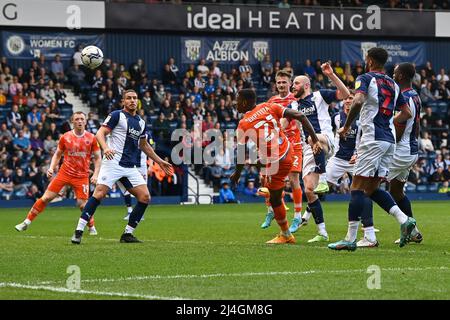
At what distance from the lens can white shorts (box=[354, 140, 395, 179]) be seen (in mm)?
12828

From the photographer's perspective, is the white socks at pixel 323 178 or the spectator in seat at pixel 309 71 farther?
the spectator in seat at pixel 309 71

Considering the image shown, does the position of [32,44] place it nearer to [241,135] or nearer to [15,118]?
[15,118]

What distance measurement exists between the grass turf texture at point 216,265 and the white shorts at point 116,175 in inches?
38.8

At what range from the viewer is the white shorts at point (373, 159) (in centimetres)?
1283

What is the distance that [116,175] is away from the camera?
15523 millimetres

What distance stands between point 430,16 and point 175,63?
12.3 m

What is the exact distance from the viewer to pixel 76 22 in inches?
1527

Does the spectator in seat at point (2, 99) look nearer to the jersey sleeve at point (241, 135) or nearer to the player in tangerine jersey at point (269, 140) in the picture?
the player in tangerine jersey at point (269, 140)

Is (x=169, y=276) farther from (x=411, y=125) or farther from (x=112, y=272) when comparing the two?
(x=411, y=125)

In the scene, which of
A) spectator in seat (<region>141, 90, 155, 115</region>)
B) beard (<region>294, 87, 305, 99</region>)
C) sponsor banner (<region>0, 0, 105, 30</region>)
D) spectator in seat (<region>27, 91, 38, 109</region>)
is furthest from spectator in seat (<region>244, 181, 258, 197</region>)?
beard (<region>294, 87, 305, 99</region>)

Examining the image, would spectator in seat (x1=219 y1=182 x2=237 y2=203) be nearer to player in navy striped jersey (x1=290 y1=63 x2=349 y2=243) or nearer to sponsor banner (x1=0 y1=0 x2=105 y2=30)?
sponsor banner (x1=0 y1=0 x2=105 y2=30)

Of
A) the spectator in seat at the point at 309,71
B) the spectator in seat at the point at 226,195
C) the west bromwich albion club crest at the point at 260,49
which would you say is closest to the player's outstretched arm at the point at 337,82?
the spectator in seat at the point at 226,195

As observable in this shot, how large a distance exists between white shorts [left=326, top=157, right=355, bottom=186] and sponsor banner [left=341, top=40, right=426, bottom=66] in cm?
2942
